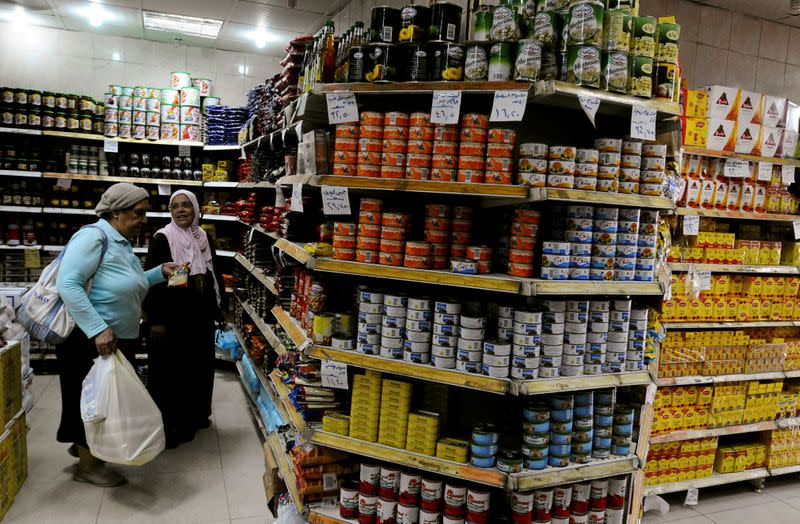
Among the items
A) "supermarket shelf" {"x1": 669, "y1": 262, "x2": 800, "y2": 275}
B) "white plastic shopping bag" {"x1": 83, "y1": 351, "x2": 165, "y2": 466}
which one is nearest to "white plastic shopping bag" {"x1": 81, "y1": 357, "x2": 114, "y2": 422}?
"white plastic shopping bag" {"x1": 83, "y1": 351, "x2": 165, "y2": 466}

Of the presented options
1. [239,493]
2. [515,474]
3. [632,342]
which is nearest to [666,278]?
[632,342]

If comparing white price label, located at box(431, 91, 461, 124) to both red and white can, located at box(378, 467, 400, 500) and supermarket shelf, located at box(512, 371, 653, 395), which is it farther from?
red and white can, located at box(378, 467, 400, 500)

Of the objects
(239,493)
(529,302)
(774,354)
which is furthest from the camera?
(774,354)

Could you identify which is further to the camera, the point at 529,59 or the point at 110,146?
the point at 110,146

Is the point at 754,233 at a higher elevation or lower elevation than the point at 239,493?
higher

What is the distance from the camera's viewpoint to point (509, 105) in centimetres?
217

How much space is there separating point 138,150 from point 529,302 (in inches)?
232

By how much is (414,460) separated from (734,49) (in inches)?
183

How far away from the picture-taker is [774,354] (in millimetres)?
4168

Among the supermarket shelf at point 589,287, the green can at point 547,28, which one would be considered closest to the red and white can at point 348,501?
the supermarket shelf at point 589,287

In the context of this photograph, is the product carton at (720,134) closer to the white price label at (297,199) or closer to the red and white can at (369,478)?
the white price label at (297,199)

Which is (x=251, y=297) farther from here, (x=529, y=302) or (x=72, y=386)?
(x=529, y=302)

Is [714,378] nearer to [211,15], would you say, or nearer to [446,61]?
[446,61]

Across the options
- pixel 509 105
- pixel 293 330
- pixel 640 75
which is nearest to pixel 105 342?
pixel 293 330
